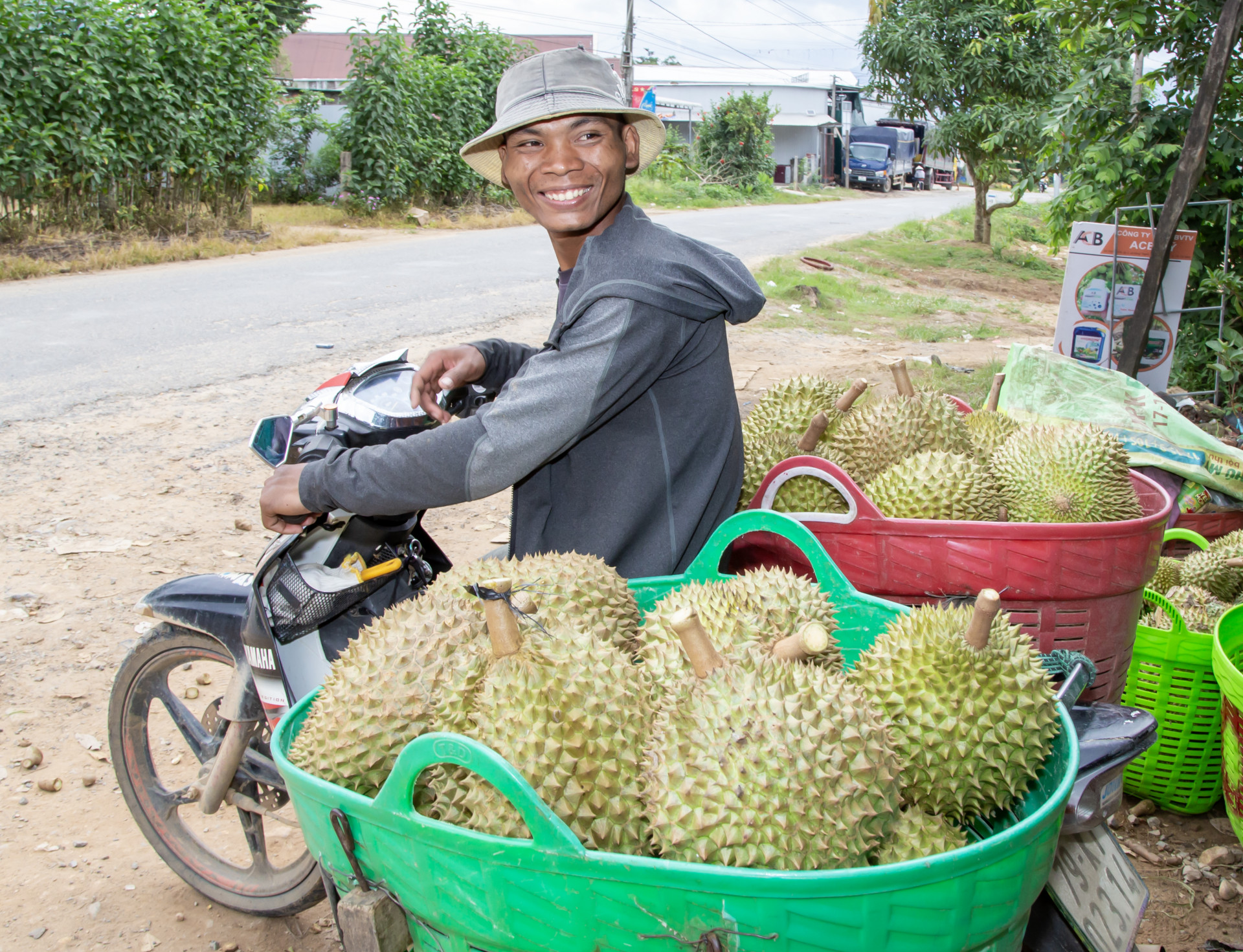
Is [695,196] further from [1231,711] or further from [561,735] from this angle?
[561,735]

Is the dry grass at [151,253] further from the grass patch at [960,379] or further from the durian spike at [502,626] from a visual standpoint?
the durian spike at [502,626]

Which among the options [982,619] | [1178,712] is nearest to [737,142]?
[1178,712]

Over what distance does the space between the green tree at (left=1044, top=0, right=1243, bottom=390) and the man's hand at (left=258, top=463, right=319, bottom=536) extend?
Result: 5.99 m

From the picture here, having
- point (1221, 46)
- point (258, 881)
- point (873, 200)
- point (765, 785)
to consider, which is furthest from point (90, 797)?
point (873, 200)

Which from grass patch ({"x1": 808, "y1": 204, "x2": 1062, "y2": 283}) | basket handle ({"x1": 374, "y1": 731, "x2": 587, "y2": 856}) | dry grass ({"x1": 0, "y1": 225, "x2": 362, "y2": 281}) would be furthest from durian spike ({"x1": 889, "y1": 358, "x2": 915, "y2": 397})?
grass patch ({"x1": 808, "y1": 204, "x2": 1062, "y2": 283})

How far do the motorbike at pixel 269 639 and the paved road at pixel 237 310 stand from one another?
4509 millimetres

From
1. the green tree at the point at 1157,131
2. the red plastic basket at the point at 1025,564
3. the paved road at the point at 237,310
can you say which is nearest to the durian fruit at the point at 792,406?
the red plastic basket at the point at 1025,564

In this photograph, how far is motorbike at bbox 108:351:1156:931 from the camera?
2.23 metres

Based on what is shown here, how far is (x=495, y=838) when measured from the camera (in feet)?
3.62

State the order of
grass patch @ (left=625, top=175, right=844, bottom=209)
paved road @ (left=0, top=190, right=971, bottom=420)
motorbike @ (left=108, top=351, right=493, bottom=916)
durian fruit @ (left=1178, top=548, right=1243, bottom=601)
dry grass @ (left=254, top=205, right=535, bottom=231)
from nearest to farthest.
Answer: motorbike @ (left=108, top=351, right=493, bottom=916), durian fruit @ (left=1178, top=548, right=1243, bottom=601), paved road @ (left=0, top=190, right=971, bottom=420), dry grass @ (left=254, top=205, right=535, bottom=231), grass patch @ (left=625, top=175, right=844, bottom=209)

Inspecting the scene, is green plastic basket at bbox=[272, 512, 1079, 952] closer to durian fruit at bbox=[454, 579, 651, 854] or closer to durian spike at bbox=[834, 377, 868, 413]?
durian fruit at bbox=[454, 579, 651, 854]

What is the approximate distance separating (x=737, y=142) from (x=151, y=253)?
983 inches

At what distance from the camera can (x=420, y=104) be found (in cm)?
1970

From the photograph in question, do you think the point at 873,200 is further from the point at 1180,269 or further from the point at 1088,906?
the point at 1088,906
